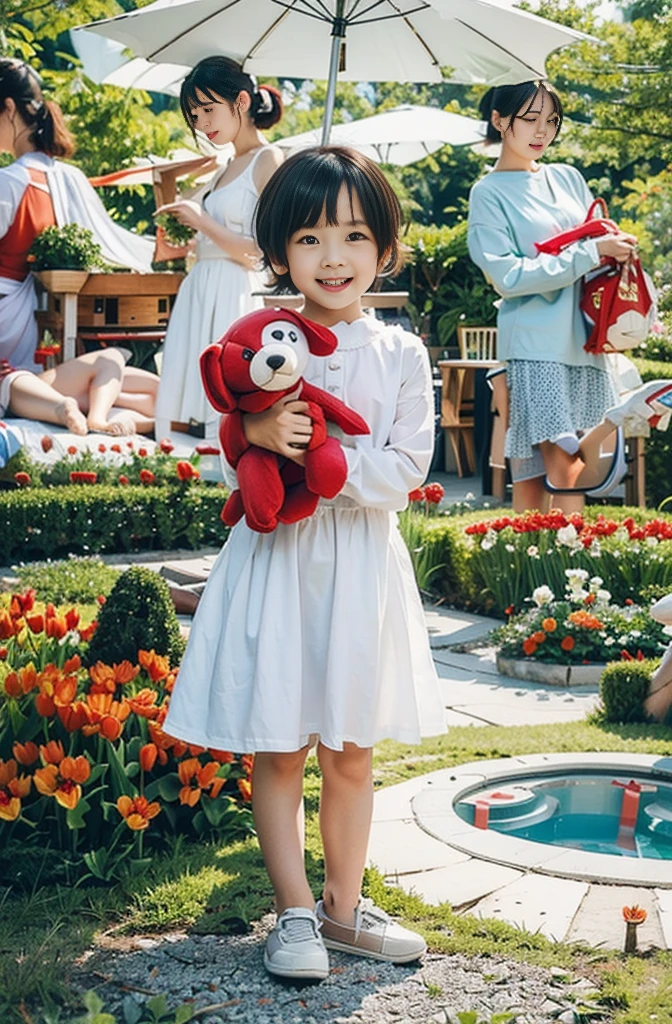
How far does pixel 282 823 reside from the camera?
9.23 feet

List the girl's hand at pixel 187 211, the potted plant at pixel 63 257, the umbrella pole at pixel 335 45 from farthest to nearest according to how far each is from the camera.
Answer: the potted plant at pixel 63 257 → the girl's hand at pixel 187 211 → the umbrella pole at pixel 335 45

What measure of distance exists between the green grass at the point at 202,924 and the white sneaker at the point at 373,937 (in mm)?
88

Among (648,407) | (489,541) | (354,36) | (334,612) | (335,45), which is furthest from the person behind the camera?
(354,36)

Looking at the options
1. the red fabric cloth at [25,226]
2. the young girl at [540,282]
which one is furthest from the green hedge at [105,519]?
the red fabric cloth at [25,226]

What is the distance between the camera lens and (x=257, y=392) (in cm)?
274

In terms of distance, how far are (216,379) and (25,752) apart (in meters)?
1.00

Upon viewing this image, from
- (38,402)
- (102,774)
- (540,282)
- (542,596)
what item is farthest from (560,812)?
(38,402)

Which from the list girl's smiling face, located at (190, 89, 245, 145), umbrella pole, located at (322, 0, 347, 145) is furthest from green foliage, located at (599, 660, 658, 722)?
girl's smiling face, located at (190, 89, 245, 145)

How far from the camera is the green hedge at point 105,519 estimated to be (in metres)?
7.47

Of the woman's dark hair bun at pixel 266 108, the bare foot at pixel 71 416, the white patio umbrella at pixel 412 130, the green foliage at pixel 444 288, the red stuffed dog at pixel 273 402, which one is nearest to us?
the red stuffed dog at pixel 273 402

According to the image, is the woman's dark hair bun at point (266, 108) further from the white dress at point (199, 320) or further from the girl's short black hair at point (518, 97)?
the girl's short black hair at point (518, 97)

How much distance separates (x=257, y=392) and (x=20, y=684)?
43.7 inches

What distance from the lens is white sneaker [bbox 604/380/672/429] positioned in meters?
4.58

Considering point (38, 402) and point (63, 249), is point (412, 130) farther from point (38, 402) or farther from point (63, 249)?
point (38, 402)
